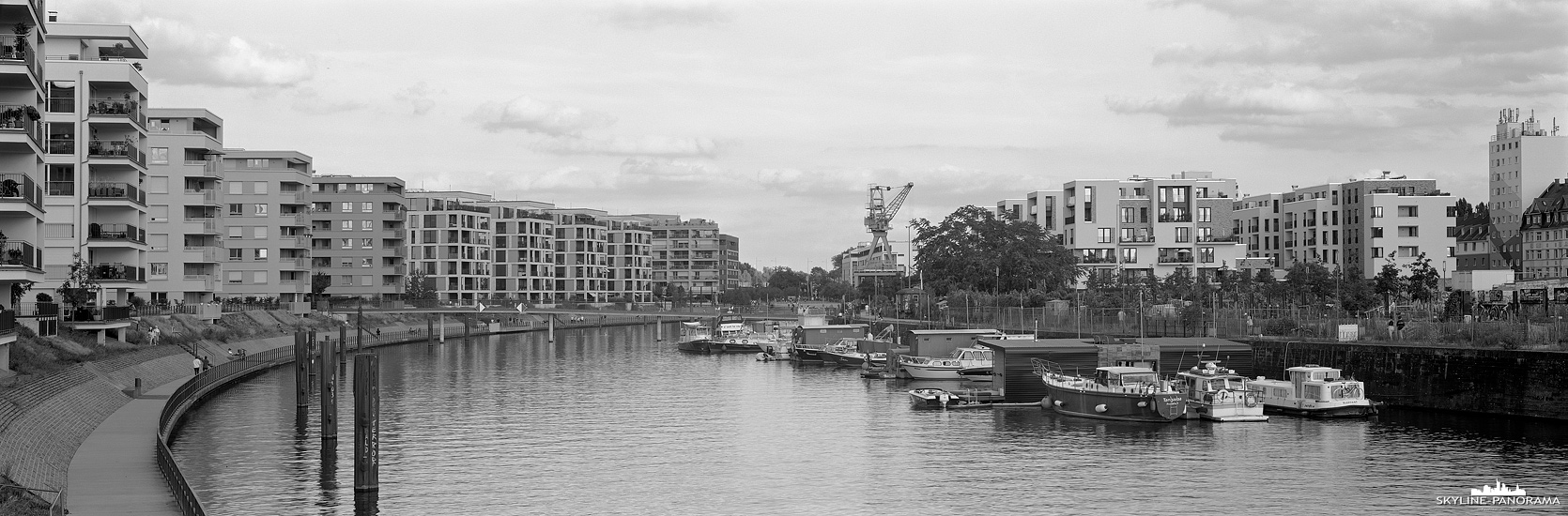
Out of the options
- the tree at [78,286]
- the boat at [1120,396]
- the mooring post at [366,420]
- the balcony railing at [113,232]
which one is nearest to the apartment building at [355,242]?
the balcony railing at [113,232]

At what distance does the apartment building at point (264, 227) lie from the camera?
155 m

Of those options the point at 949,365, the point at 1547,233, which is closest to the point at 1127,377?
the point at 949,365

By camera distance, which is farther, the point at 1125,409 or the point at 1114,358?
the point at 1114,358

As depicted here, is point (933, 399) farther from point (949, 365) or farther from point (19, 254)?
point (19, 254)

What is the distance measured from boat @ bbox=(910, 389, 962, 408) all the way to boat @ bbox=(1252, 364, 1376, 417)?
1662 cm

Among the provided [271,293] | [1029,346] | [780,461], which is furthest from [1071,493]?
[271,293]

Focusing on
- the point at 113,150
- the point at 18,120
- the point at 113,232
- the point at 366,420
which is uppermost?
the point at 113,150

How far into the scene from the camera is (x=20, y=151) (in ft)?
220

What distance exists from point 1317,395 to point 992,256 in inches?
3252

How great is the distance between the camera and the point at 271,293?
155500 millimetres

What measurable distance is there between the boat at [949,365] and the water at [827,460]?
59.3 ft

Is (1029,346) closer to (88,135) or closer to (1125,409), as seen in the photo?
(1125,409)

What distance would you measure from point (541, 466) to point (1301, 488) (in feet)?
94.2

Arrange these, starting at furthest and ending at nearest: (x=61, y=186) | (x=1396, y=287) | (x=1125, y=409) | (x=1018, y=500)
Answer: (x=1396, y=287) < (x=61, y=186) < (x=1125, y=409) < (x=1018, y=500)
